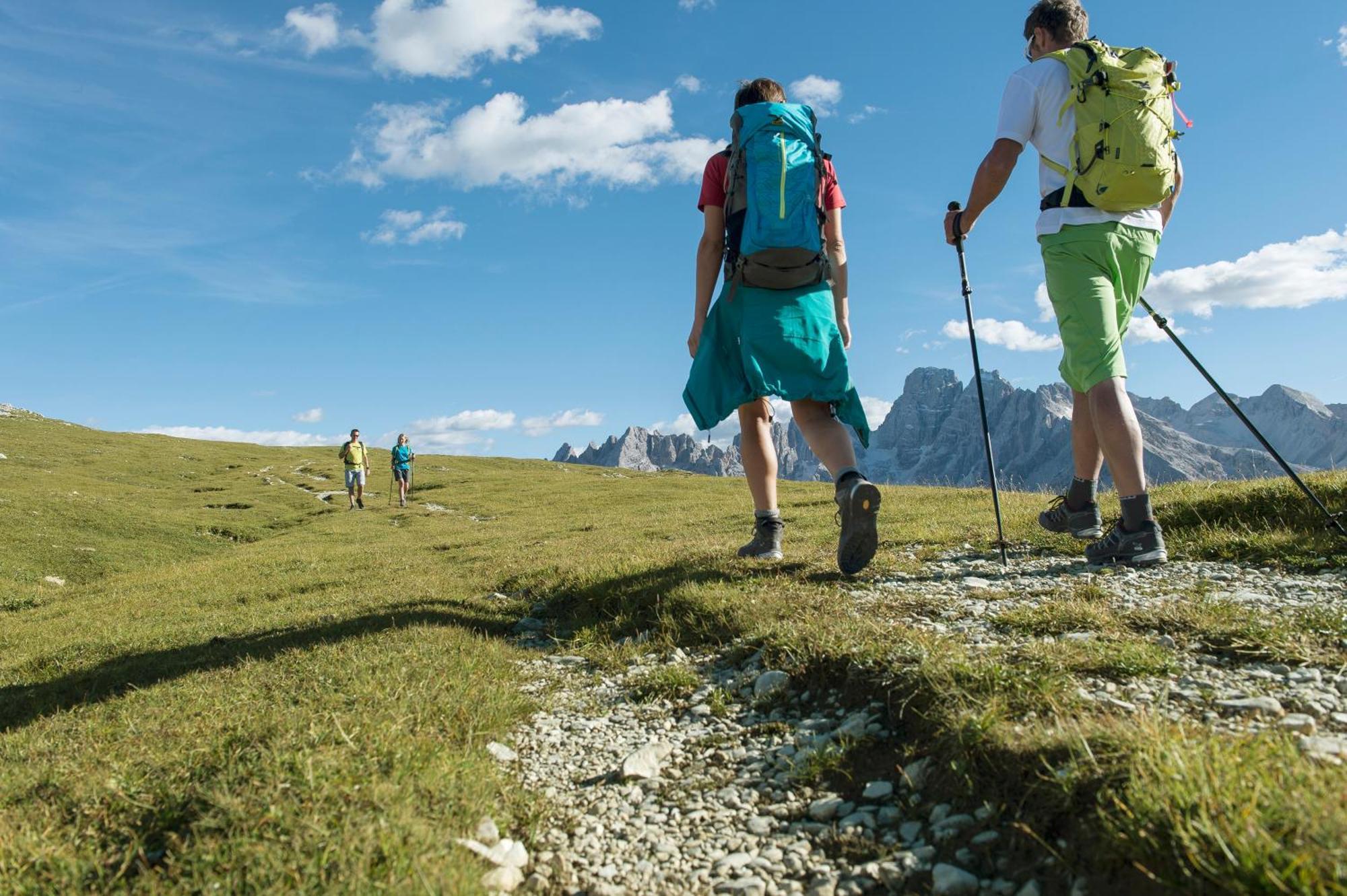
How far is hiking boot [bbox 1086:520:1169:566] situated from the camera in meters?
5.96

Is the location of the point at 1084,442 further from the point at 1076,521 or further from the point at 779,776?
the point at 779,776

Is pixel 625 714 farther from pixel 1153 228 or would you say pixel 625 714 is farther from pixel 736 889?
pixel 1153 228

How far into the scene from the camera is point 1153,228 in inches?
237

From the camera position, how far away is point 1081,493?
276 inches

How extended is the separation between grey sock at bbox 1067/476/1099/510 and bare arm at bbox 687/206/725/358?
362cm

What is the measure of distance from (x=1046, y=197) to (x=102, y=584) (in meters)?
20.1

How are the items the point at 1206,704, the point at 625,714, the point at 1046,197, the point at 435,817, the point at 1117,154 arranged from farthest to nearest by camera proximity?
the point at 1046,197, the point at 1117,154, the point at 625,714, the point at 1206,704, the point at 435,817

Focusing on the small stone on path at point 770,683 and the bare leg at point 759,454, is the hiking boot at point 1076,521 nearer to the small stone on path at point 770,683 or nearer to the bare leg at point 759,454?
the bare leg at point 759,454

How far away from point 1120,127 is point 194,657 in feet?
29.1

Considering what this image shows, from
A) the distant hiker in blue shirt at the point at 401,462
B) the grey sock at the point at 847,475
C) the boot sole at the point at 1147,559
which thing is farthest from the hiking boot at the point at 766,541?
the distant hiker in blue shirt at the point at 401,462

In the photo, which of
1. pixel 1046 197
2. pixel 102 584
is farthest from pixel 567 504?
pixel 1046 197

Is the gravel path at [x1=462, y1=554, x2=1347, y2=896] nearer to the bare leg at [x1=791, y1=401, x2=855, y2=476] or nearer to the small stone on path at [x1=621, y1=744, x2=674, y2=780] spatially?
the small stone on path at [x1=621, y1=744, x2=674, y2=780]

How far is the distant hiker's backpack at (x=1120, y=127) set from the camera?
5.66 metres

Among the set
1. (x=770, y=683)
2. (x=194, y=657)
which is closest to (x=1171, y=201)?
(x=770, y=683)
